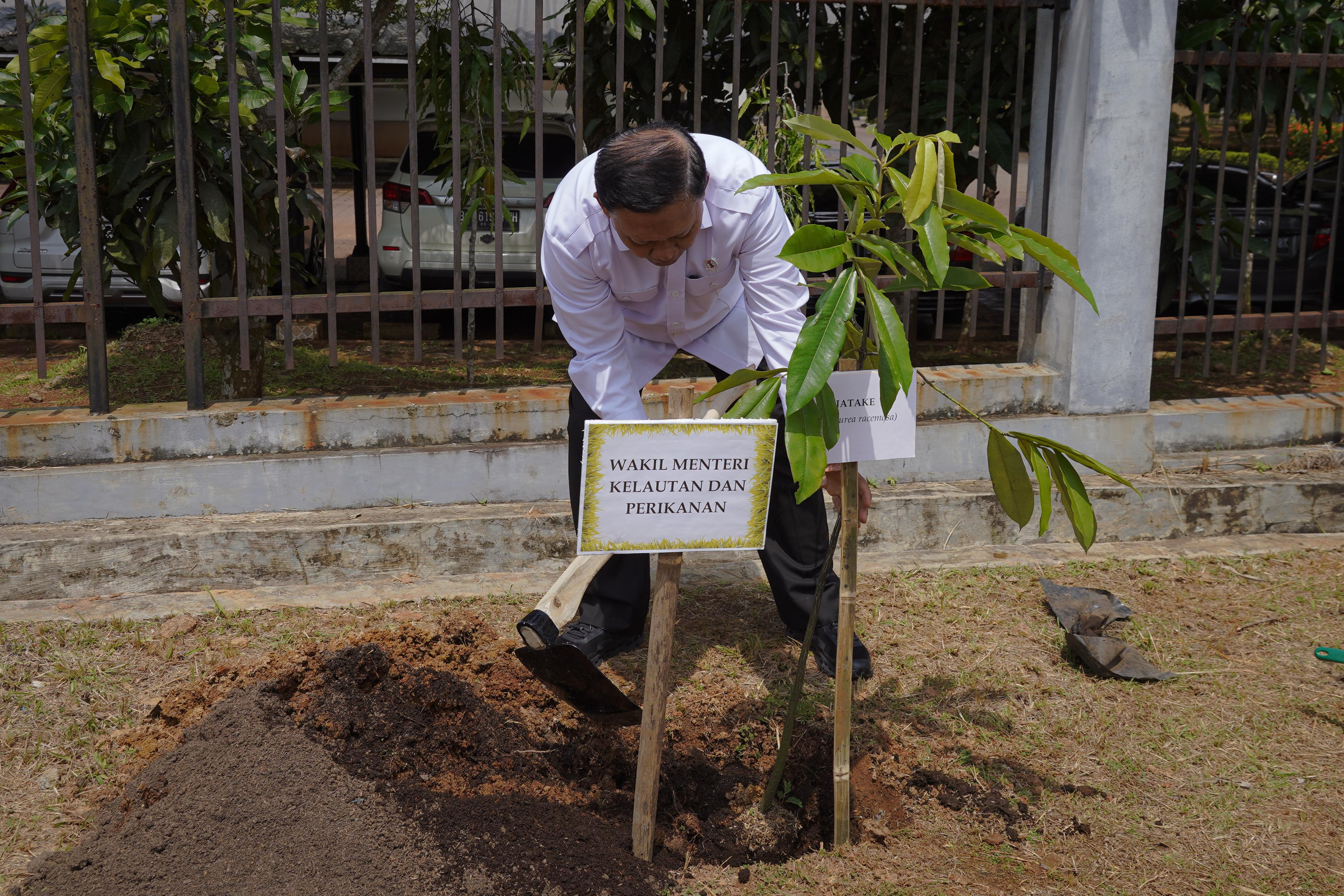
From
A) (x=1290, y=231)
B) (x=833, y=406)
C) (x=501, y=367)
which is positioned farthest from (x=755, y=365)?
(x=1290, y=231)

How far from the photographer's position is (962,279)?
87.3 inches

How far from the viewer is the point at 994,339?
7.45 metres

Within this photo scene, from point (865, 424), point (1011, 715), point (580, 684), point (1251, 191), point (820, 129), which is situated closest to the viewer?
point (820, 129)

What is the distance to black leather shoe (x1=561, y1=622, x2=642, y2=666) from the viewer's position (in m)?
3.31

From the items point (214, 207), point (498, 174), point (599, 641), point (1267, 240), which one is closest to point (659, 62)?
point (498, 174)

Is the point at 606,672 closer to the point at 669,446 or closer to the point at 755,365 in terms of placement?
the point at 755,365

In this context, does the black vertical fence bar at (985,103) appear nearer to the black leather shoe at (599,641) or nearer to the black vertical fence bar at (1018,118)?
the black vertical fence bar at (1018,118)

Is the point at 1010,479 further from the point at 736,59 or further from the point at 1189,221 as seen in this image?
the point at 1189,221

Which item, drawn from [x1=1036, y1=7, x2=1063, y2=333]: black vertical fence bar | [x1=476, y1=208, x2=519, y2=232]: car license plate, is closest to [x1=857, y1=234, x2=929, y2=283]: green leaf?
[x1=1036, y1=7, x2=1063, y2=333]: black vertical fence bar

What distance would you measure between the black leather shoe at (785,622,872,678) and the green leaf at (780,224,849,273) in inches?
59.2

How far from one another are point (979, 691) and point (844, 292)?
64.0 inches

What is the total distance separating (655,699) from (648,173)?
1.12 meters

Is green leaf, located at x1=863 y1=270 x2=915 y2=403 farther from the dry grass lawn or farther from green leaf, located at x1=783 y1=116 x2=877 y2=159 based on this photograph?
the dry grass lawn

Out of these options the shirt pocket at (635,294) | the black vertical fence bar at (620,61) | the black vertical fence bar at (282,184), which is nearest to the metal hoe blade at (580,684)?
the shirt pocket at (635,294)
